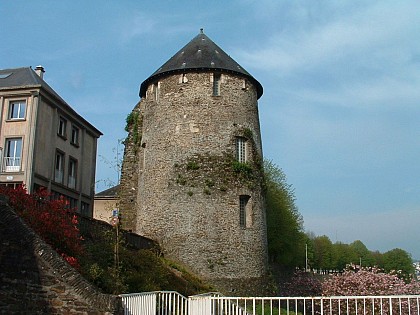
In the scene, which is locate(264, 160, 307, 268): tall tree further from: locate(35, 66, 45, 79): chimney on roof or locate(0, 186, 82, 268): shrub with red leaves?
locate(0, 186, 82, 268): shrub with red leaves

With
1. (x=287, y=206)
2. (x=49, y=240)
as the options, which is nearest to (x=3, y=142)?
(x=49, y=240)

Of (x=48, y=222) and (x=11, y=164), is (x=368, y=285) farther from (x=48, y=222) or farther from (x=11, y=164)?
(x=48, y=222)

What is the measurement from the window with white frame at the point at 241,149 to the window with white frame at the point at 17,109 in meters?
12.1

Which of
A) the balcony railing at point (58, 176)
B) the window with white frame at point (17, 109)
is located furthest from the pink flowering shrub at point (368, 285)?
the window with white frame at point (17, 109)

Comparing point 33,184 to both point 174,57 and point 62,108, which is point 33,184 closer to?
point 62,108

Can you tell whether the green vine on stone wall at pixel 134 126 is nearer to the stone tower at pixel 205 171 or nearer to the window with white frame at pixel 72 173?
the stone tower at pixel 205 171

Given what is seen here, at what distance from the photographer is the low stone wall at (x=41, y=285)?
29.7ft

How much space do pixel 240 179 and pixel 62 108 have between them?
12.8 m

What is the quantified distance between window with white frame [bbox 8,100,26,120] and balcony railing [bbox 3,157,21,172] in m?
2.26

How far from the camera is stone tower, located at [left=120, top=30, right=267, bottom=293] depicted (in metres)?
22.8

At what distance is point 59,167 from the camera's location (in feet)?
101

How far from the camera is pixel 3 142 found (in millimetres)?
28047

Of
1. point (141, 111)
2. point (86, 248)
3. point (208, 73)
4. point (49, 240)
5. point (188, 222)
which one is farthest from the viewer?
point (141, 111)

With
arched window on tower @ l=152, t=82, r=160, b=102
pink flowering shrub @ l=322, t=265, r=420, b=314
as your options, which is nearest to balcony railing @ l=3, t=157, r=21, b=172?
arched window on tower @ l=152, t=82, r=160, b=102
